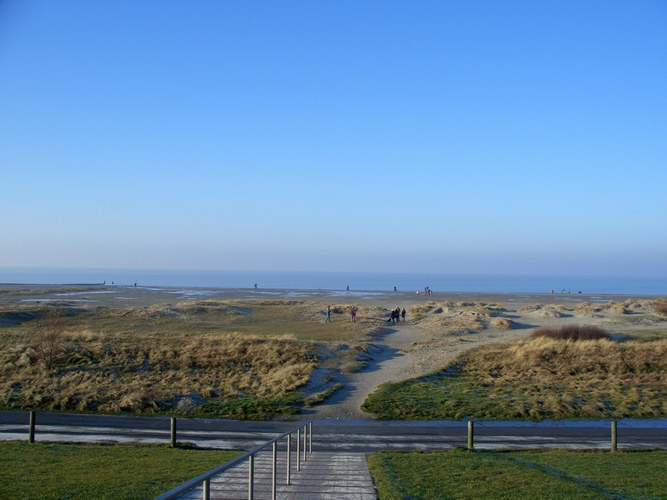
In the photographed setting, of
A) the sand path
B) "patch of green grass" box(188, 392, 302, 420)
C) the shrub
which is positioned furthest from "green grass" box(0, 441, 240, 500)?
the shrub

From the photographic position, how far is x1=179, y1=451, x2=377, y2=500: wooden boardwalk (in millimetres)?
8164

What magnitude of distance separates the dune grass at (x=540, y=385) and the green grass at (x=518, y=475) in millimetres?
6723

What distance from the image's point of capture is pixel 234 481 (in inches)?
349

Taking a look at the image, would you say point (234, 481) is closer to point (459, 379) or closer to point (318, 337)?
point (459, 379)

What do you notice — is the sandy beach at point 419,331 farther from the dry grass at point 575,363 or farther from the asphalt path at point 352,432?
the dry grass at point 575,363

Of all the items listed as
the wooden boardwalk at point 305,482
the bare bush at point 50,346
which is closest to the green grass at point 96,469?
the wooden boardwalk at point 305,482

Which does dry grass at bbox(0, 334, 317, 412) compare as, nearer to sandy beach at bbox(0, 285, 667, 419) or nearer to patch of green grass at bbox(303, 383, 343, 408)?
patch of green grass at bbox(303, 383, 343, 408)

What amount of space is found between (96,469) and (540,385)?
19.8 m

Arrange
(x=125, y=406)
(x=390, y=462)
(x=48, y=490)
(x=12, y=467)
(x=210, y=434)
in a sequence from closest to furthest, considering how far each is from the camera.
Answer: (x=48, y=490) < (x=12, y=467) < (x=390, y=462) < (x=210, y=434) < (x=125, y=406)

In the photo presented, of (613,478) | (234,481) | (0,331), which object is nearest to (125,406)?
(234,481)

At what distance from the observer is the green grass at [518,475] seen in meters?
8.69

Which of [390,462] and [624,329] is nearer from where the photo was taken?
[390,462]

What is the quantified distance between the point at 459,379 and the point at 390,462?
15233 mm

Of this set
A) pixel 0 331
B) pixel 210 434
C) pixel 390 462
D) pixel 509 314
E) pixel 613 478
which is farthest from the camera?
pixel 509 314
